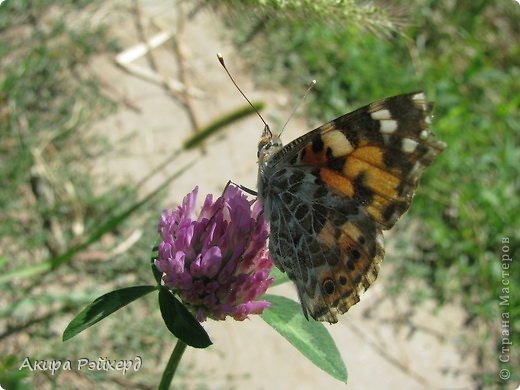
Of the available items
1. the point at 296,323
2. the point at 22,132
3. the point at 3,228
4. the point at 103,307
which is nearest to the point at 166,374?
the point at 103,307

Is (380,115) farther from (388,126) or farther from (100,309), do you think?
(100,309)

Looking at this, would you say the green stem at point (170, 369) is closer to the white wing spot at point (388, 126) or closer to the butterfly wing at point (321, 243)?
the butterfly wing at point (321, 243)

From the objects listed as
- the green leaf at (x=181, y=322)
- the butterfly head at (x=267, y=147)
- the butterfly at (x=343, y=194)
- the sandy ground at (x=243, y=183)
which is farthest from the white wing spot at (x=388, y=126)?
the sandy ground at (x=243, y=183)

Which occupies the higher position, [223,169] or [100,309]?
[100,309]

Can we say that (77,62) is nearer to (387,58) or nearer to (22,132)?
(22,132)

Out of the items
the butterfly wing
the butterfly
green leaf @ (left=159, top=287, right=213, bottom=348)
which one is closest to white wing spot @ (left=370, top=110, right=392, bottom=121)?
the butterfly

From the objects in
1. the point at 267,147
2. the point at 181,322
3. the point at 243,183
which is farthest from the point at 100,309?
the point at 243,183
